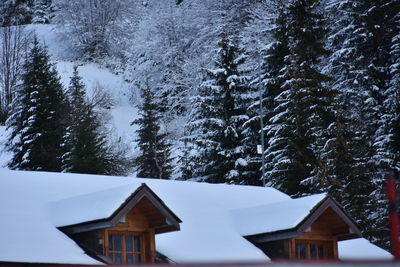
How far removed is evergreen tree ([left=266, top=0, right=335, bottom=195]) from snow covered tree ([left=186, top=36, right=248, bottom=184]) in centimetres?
169

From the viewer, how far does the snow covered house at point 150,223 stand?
1427 centimetres

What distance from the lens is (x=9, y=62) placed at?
51188 mm

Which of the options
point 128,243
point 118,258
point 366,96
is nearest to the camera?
point 118,258

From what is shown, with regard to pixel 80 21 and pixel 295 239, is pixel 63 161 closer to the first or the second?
pixel 295 239

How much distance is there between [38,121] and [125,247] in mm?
23507

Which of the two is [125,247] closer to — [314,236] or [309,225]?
[309,225]

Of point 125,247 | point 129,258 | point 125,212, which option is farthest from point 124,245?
point 125,212

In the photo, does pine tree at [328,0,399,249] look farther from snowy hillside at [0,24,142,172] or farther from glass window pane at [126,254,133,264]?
glass window pane at [126,254,133,264]

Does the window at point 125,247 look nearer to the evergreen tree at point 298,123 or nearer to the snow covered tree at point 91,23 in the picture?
the evergreen tree at point 298,123

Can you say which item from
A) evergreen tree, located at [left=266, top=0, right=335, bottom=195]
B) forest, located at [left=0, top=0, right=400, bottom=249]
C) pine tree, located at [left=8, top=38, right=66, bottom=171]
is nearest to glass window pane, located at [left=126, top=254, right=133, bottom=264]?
forest, located at [left=0, top=0, right=400, bottom=249]

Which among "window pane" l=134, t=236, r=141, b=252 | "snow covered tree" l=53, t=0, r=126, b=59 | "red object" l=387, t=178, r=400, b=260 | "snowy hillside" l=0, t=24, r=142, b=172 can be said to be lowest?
"window pane" l=134, t=236, r=141, b=252

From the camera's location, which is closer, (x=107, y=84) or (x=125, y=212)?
(x=125, y=212)

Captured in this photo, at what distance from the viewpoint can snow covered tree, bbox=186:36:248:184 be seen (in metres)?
36.6

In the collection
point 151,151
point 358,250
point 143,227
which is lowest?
point 358,250
